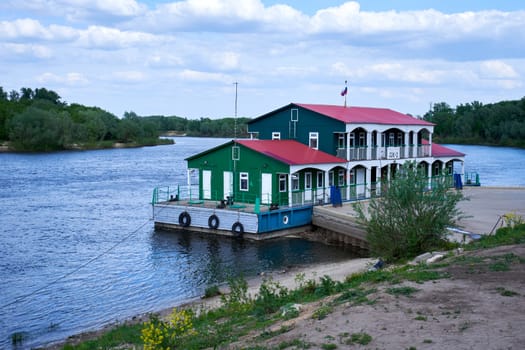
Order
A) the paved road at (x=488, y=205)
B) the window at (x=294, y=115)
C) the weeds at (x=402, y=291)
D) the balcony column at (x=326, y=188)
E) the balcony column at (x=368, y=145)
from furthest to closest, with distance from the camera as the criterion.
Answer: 1. the balcony column at (x=368, y=145)
2. the window at (x=294, y=115)
3. the balcony column at (x=326, y=188)
4. the paved road at (x=488, y=205)
5. the weeds at (x=402, y=291)

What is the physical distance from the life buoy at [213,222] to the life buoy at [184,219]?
4.64 ft

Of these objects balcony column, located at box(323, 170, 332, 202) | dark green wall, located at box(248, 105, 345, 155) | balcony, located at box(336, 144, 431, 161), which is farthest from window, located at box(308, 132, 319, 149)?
balcony column, located at box(323, 170, 332, 202)

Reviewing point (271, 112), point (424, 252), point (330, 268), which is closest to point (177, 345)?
point (424, 252)

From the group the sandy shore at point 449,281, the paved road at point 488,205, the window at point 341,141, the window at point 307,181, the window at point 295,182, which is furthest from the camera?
the window at point 341,141

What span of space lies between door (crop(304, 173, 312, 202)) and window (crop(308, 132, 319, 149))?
3.96 meters

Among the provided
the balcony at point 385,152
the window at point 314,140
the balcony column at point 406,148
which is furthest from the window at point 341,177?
the balcony column at point 406,148

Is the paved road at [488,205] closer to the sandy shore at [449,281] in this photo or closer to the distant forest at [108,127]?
the sandy shore at [449,281]

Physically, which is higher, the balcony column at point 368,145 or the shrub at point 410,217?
the balcony column at point 368,145

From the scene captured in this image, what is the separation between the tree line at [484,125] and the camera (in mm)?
137462

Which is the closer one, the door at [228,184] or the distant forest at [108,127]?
the door at [228,184]

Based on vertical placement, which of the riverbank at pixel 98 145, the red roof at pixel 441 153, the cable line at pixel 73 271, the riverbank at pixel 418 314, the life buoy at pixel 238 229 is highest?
the red roof at pixel 441 153

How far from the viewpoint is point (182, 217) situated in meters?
33.2

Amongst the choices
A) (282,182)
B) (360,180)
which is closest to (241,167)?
(282,182)

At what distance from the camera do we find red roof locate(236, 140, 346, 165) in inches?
1303
